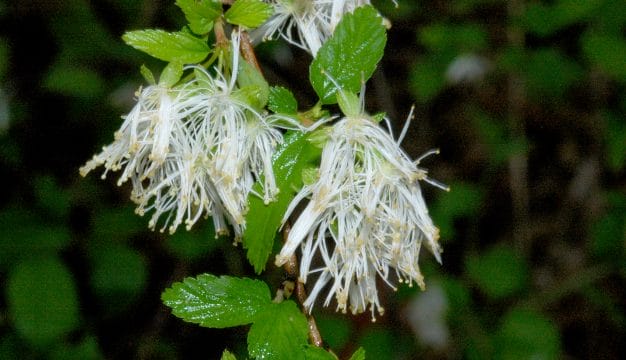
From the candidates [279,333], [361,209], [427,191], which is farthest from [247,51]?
[427,191]

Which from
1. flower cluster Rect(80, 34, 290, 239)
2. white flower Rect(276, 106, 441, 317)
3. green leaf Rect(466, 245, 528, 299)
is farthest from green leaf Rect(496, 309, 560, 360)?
flower cluster Rect(80, 34, 290, 239)

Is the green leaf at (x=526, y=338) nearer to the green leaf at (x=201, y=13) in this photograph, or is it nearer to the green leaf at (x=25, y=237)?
the green leaf at (x=25, y=237)

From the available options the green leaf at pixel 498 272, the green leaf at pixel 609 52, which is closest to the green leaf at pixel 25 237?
the green leaf at pixel 498 272

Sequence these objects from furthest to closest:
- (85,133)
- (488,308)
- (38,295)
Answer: (488,308), (85,133), (38,295)

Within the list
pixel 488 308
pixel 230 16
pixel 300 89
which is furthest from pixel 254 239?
pixel 488 308

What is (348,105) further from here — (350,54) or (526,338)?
(526,338)

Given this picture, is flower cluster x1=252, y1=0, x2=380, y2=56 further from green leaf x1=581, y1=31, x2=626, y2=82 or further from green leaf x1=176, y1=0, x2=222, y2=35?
green leaf x1=581, y1=31, x2=626, y2=82

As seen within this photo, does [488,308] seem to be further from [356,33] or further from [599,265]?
[356,33]

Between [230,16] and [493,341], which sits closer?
[230,16]
